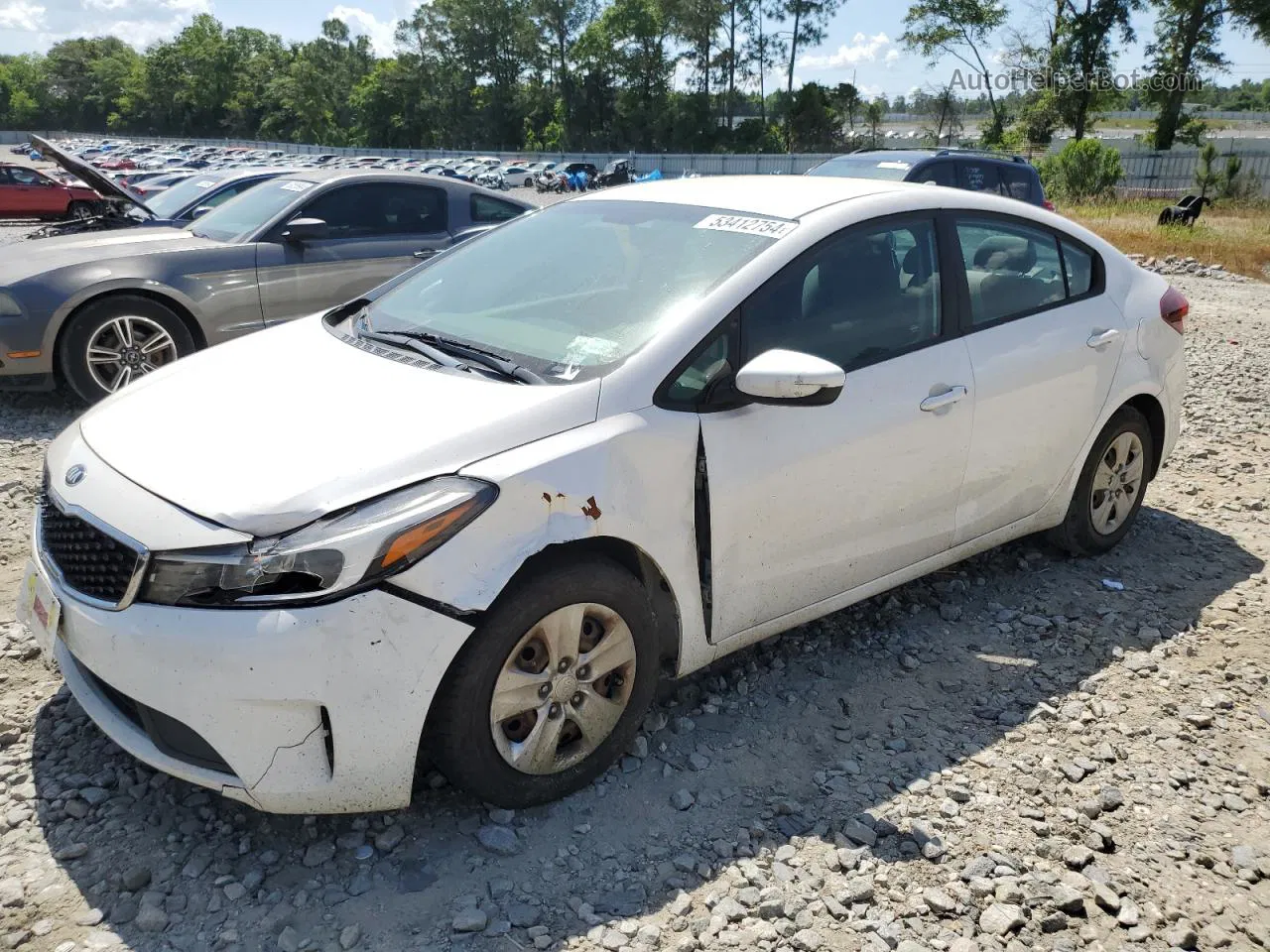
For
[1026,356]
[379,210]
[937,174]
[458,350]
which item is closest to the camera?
[458,350]

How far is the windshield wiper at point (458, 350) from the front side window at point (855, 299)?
2.23 ft

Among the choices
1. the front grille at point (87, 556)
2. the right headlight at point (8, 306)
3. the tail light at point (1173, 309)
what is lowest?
the front grille at point (87, 556)

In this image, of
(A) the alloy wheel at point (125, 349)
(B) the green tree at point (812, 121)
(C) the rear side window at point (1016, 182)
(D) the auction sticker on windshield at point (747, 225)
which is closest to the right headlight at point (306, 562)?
(D) the auction sticker on windshield at point (747, 225)

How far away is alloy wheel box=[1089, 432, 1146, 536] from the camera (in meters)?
4.40

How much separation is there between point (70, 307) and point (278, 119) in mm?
113229

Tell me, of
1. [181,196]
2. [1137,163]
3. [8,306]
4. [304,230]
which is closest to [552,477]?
[304,230]

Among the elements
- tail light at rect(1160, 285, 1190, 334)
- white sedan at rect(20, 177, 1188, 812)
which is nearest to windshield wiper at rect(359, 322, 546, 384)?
white sedan at rect(20, 177, 1188, 812)

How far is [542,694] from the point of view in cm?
267

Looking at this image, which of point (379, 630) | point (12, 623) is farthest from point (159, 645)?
point (12, 623)

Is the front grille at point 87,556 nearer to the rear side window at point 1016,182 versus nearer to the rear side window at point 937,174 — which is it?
the rear side window at point 937,174

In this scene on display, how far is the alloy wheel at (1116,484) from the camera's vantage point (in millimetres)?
4402

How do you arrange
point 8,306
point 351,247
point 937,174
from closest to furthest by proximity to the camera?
point 8,306, point 351,247, point 937,174

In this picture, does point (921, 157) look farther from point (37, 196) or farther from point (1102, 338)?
point (37, 196)

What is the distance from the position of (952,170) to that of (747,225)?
10.1 meters
